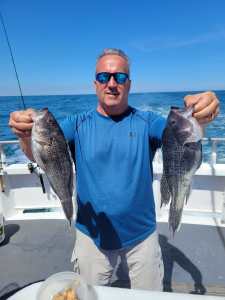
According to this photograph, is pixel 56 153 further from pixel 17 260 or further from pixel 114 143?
pixel 17 260

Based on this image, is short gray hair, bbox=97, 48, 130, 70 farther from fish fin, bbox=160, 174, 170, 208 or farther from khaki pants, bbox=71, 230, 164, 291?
khaki pants, bbox=71, 230, 164, 291

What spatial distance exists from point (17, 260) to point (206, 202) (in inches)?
121

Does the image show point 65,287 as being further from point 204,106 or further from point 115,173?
point 204,106

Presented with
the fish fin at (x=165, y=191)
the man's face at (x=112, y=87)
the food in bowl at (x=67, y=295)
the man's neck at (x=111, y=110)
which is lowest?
the food in bowl at (x=67, y=295)

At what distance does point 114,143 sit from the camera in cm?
206

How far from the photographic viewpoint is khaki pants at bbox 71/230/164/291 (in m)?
2.15

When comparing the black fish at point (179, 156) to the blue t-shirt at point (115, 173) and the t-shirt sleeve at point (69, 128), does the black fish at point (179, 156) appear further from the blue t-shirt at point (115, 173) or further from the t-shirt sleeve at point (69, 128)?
the t-shirt sleeve at point (69, 128)

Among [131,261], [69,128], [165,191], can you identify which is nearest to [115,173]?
[165,191]

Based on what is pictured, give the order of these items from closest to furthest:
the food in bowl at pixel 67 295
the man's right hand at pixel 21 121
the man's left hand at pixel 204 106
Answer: the food in bowl at pixel 67 295
the man's left hand at pixel 204 106
the man's right hand at pixel 21 121

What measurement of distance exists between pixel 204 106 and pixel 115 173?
79cm

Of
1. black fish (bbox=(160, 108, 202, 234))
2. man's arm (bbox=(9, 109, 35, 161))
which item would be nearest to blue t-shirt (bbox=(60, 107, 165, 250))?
black fish (bbox=(160, 108, 202, 234))

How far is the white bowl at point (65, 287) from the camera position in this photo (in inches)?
55.0

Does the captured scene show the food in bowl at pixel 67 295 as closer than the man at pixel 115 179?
Yes

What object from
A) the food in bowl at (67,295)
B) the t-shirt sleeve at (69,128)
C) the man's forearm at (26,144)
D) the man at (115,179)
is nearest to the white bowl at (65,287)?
the food in bowl at (67,295)
